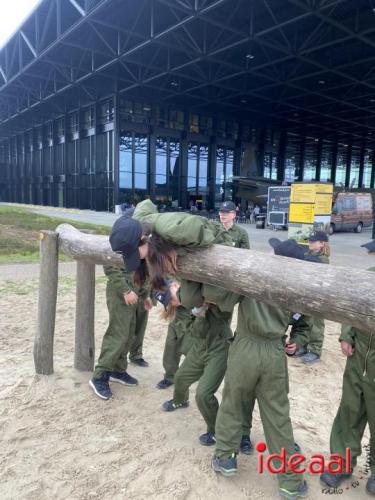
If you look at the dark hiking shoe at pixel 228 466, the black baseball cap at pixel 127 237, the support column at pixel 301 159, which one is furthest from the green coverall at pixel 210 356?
the support column at pixel 301 159

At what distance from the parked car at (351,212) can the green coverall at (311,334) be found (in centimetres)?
1673

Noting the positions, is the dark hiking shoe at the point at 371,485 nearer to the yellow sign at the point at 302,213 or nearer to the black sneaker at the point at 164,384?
the black sneaker at the point at 164,384

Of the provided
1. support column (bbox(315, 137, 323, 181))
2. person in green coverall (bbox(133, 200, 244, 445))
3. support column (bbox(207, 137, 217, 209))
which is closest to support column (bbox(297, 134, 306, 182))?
support column (bbox(315, 137, 323, 181))

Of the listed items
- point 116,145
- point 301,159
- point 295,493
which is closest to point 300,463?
point 295,493

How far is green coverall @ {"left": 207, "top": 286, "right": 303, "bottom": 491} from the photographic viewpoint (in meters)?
2.56

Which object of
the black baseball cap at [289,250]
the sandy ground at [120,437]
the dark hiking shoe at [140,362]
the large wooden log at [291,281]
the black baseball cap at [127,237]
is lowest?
the sandy ground at [120,437]

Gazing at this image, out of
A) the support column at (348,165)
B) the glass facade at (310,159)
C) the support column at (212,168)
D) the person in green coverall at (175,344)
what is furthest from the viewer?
the support column at (348,165)

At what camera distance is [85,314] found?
4402 millimetres

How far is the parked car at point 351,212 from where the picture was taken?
842 inches

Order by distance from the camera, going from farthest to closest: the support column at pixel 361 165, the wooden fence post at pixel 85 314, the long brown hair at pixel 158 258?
the support column at pixel 361 165 < the wooden fence post at pixel 85 314 < the long brown hair at pixel 158 258

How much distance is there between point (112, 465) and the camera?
116 inches

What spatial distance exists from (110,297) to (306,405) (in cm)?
218

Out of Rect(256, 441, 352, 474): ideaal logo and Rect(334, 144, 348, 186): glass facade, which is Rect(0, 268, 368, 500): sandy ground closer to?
Rect(256, 441, 352, 474): ideaal logo

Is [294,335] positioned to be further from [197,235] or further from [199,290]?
[197,235]
